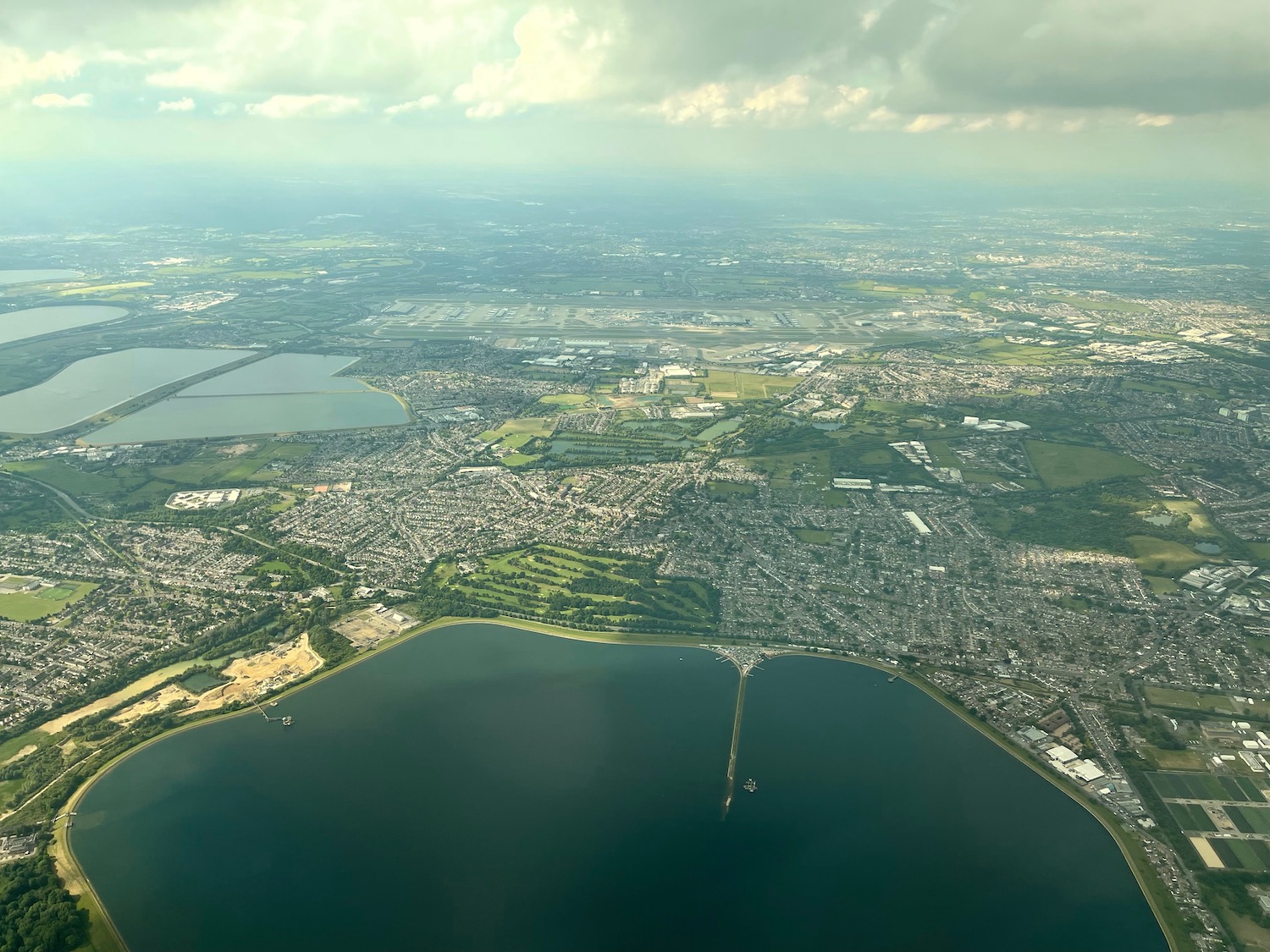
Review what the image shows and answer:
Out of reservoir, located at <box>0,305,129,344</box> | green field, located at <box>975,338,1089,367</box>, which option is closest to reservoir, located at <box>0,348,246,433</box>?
reservoir, located at <box>0,305,129,344</box>

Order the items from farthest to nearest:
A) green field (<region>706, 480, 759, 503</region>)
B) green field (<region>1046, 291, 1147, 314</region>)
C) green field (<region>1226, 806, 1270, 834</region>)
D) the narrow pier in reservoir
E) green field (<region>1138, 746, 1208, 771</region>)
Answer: green field (<region>1046, 291, 1147, 314</region>)
green field (<region>706, 480, 759, 503</region>)
green field (<region>1138, 746, 1208, 771</region>)
the narrow pier in reservoir
green field (<region>1226, 806, 1270, 834</region>)

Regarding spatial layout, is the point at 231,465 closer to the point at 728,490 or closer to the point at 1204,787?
the point at 728,490

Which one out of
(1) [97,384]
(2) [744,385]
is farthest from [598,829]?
(1) [97,384]

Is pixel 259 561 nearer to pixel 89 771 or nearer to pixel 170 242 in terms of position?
pixel 89 771

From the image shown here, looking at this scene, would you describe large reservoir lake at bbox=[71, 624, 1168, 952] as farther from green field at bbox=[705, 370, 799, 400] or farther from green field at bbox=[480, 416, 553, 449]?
green field at bbox=[705, 370, 799, 400]

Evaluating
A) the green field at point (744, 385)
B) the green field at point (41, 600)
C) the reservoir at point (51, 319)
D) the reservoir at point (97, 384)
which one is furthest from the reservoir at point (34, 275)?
the green field at point (41, 600)

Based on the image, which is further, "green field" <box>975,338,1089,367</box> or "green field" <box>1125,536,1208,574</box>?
"green field" <box>975,338,1089,367</box>

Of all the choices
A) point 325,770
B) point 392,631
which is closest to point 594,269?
point 392,631
